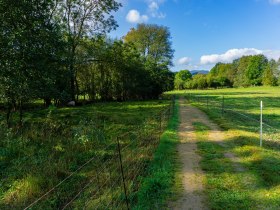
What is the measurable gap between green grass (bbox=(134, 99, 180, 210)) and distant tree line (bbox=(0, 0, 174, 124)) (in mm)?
8940

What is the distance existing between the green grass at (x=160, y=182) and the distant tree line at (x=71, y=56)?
8940 mm

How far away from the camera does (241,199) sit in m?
6.02

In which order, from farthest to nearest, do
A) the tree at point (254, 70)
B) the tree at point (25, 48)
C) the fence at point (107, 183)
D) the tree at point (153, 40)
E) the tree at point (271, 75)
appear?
1. the tree at point (254, 70)
2. the tree at point (271, 75)
3. the tree at point (153, 40)
4. the tree at point (25, 48)
5. the fence at point (107, 183)

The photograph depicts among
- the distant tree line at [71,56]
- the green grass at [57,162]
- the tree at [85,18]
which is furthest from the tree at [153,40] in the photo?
the green grass at [57,162]

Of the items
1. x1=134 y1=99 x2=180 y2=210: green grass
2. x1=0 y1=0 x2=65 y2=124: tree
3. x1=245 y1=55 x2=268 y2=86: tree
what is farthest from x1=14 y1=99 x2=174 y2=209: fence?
x1=245 y1=55 x2=268 y2=86: tree

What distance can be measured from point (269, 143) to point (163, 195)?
250 inches

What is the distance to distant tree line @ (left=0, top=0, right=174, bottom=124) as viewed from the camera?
14.2m

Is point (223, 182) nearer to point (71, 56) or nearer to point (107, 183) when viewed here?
point (107, 183)

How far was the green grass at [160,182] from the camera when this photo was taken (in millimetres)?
5965

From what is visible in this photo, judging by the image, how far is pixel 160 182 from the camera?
22.5 feet

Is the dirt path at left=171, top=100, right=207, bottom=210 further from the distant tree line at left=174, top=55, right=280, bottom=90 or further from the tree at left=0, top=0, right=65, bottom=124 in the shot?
the distant tree line at left=174, top=55, right=280, bottom=90

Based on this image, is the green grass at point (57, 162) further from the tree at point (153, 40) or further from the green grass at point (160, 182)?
the tree at point (153, 40)

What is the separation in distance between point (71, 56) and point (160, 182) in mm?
17575

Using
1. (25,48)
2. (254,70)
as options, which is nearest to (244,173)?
(25,48)
